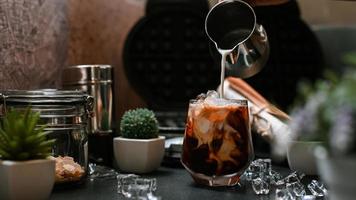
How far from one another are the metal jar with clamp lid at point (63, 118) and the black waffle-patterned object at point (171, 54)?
52 centimetres

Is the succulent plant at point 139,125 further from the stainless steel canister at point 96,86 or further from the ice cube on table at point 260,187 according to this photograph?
the ice cube on table at point 260,187

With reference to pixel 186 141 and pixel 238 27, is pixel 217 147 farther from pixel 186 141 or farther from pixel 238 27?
pixel 238 27

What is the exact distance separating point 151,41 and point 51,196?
71 centimetres

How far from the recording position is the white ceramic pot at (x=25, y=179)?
0.75 meters

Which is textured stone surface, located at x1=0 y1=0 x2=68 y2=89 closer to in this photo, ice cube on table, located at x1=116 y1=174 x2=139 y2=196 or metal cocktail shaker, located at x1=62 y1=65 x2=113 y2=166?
metal cocktail shaker, located at x1=62 y1=65 x2=113 y2=166

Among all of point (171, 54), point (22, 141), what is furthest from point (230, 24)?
point (171, 54)

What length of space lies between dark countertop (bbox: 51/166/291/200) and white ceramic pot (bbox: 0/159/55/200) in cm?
8

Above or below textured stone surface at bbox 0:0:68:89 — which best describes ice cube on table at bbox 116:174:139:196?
below

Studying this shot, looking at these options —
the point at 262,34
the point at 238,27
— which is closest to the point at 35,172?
the point at 238,27

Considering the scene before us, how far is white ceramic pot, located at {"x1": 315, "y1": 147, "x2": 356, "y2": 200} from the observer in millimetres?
495

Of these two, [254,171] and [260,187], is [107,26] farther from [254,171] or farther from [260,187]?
[260,187]

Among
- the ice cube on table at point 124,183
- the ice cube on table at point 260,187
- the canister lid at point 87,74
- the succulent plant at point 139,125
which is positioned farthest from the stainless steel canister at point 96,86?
the ice cube on table at point 260,187

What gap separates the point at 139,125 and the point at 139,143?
0.11ft

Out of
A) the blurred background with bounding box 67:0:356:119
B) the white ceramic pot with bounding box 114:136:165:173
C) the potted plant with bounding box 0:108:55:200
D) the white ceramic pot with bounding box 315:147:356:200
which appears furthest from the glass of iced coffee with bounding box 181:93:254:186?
the blurred background with bounding box 67:0:356:119
